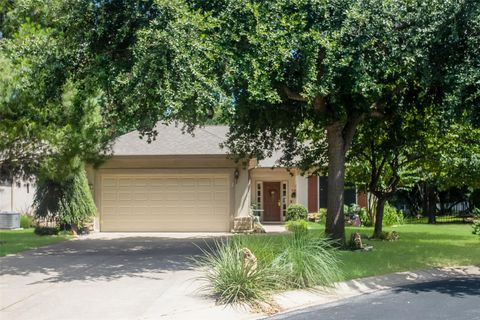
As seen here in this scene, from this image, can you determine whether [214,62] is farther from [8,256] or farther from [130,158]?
[130,158]

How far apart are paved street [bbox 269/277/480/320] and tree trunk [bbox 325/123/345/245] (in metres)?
4.80

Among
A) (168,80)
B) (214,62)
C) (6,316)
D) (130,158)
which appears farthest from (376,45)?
(130,158)

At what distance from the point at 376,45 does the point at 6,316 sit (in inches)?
378

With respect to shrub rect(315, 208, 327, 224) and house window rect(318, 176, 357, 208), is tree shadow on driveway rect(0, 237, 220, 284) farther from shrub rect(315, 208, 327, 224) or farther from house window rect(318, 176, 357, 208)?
house window rect(318, 176, 357, 208)

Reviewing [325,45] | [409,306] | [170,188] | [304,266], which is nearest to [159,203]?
[170,188]

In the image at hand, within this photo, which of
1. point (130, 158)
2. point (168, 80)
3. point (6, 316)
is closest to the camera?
point (6, 316)

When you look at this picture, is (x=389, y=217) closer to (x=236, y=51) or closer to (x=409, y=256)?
(x=409, y=256)

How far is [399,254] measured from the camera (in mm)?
15258

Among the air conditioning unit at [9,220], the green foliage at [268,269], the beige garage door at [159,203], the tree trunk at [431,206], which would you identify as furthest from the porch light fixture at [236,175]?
the tree trunk at [431,206]

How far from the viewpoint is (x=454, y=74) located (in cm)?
1255

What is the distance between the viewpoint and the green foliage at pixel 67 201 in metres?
21.3

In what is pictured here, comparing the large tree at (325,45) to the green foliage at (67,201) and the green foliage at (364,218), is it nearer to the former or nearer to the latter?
the green foliage at (67,201)

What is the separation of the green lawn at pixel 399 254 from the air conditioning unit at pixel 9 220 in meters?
14.1

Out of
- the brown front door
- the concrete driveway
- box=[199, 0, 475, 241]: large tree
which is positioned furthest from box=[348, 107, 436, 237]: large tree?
the brown front door
